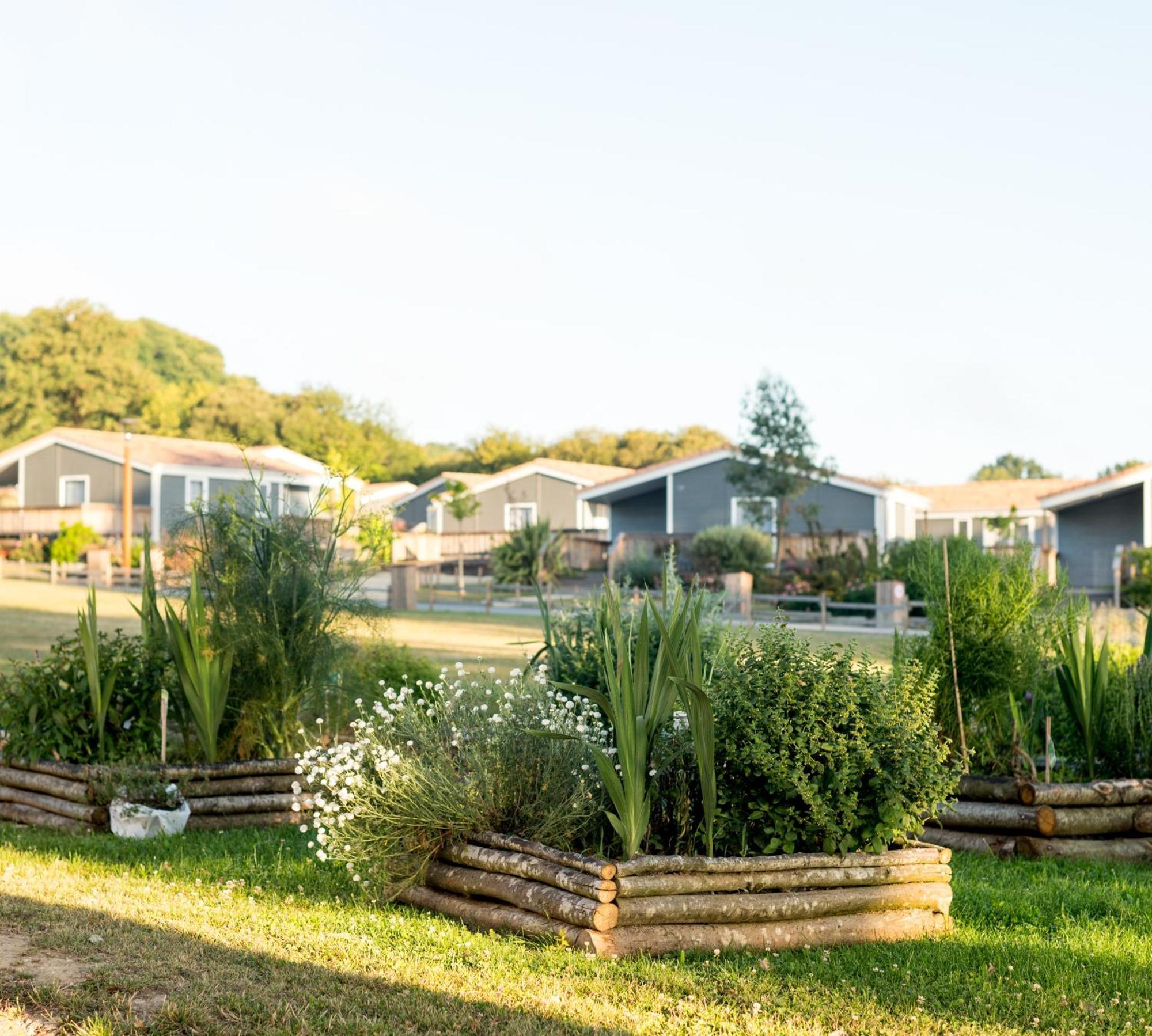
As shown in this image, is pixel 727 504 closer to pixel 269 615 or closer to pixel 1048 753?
Answer: pixel 269 615

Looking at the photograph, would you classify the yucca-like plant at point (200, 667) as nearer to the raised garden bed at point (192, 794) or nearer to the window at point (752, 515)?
the raised garden bed at point (192, 794)

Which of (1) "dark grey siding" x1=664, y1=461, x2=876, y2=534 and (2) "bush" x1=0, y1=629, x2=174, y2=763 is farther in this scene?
(1) "dark grey siding" x1=664, y1=461, x2=876, y2=534

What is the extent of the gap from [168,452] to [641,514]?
17509mm

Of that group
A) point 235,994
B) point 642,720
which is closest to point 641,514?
point 642,720

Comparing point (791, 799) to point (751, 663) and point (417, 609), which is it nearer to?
point (751, 663)

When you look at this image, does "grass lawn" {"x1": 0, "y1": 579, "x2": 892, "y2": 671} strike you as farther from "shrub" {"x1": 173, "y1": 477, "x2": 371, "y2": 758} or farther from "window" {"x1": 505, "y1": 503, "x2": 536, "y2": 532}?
"window" {"x1": 505, "y1": 503, "x2": 536, "y2": 532}

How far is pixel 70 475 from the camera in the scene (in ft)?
160

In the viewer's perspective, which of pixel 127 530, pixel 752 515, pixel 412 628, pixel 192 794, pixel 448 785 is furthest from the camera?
pixel 752 515

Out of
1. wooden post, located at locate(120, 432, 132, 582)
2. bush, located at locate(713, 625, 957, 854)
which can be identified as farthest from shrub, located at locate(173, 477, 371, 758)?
wooden post, located at locate(120, 432, 132, 582)

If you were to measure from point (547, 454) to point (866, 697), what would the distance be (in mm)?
70388

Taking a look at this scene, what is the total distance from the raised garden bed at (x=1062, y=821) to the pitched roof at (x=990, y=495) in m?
36.9

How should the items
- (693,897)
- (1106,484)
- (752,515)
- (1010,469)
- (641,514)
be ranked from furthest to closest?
(1010,469) → (641,514) → (752,515) → (1106,484) → (693,897)

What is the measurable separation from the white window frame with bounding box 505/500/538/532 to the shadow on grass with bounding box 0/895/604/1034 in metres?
45.3

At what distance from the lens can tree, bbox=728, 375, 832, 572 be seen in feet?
115
